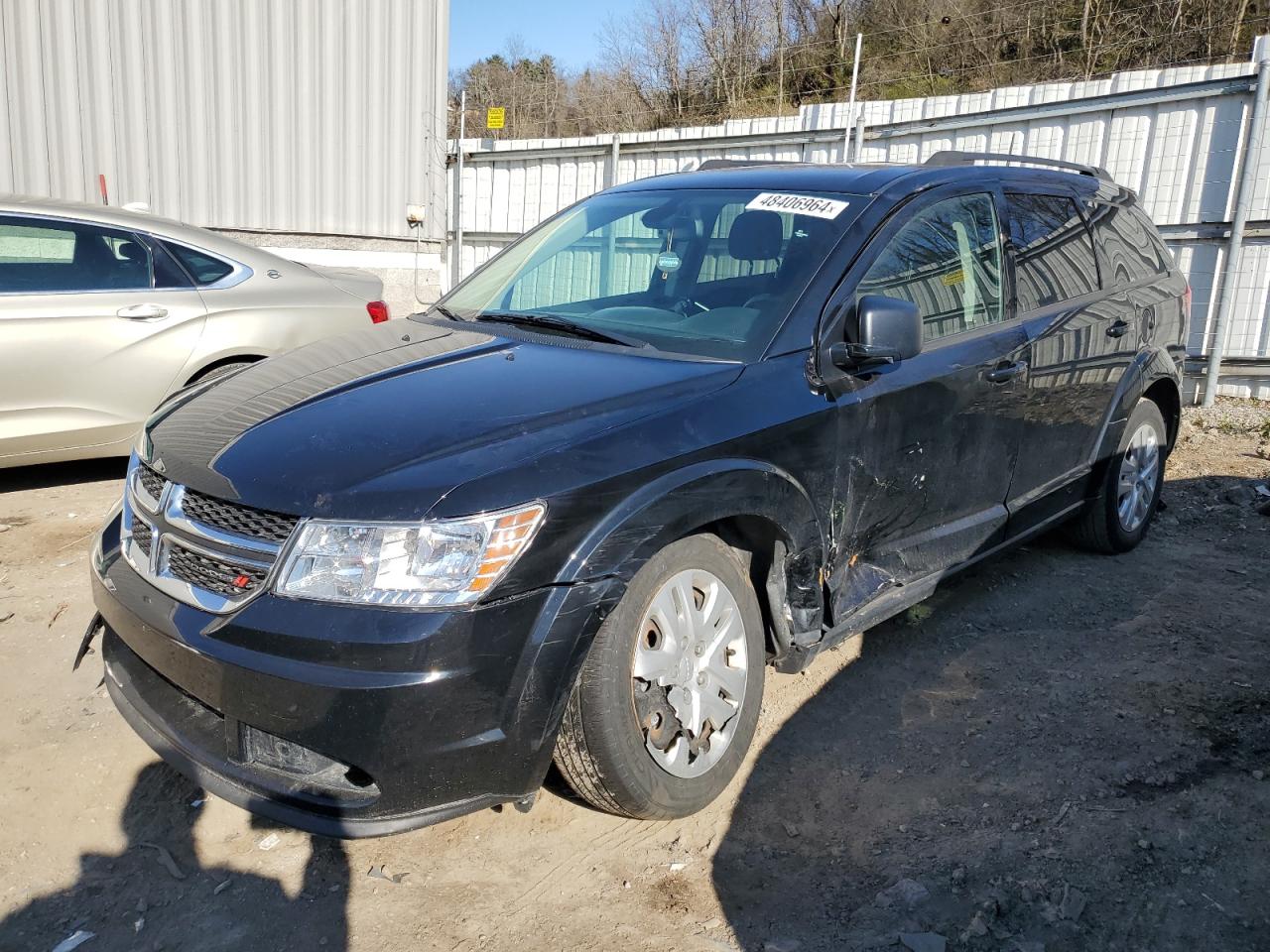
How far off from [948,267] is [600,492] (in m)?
1.93

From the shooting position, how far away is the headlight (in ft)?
7.59

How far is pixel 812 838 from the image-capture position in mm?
2857

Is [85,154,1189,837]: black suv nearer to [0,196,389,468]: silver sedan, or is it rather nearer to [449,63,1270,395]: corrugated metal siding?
[0,196,389,468]: silver sedan

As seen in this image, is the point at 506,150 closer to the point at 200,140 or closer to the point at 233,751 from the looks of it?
the point at 200,140

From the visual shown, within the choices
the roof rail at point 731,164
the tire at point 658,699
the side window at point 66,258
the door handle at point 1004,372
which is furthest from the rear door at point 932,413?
the side window at point 66,258

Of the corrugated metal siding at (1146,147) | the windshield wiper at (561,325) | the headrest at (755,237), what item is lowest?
the windshield wiper at (561,325)

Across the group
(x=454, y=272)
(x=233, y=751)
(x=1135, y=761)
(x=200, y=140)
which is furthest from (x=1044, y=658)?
(x=454, y=272)

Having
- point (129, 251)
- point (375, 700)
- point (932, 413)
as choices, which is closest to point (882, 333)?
point (932, 413)

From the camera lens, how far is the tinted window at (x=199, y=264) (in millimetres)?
5652

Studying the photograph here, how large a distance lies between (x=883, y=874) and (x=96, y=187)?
935cm

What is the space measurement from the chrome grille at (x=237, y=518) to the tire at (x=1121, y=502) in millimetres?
3819

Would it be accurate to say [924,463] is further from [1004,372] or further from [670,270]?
[670,270]

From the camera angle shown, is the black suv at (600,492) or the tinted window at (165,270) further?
the tinted window at (165,270)

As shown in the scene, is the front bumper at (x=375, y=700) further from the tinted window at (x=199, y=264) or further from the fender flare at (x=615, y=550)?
the tinted window at (x=199, y=264)
